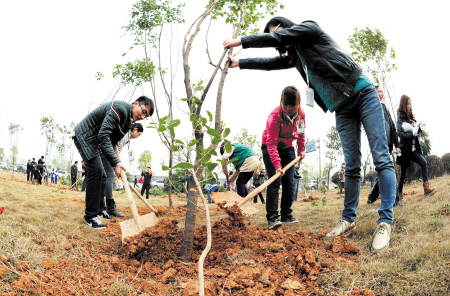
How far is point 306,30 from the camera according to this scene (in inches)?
82.1

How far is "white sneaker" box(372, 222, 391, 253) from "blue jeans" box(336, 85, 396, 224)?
0.06 meters

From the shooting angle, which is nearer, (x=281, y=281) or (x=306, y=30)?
(x=281, y=281)

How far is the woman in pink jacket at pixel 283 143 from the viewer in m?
2.82

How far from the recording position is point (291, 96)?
9.11ft

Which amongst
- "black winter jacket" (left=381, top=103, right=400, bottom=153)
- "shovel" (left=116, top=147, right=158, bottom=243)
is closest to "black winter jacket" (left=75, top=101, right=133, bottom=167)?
"shovel" (left=116, top=147, right=158, bottom=243)

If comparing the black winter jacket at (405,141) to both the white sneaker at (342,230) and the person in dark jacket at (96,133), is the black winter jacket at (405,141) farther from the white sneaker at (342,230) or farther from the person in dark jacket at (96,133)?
the person in dark jacket at (96,133)

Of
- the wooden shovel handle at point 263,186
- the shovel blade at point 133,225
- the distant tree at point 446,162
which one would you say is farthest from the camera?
the distant tree at point 446,162

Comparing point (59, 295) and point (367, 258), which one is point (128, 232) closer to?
point (59, 295)

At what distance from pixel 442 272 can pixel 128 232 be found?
2162 millimetres

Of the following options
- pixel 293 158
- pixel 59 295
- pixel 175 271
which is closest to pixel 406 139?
pixel 293 158

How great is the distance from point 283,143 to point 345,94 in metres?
1.07

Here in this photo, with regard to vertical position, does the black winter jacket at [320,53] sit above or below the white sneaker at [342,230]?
above

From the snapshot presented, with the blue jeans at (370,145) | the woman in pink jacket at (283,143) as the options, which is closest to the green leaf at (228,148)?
the blue jeans at (370,145)

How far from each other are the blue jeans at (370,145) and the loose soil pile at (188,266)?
383 mm
